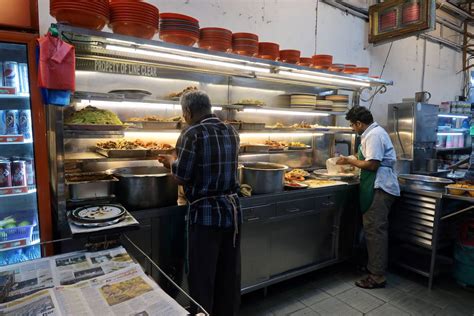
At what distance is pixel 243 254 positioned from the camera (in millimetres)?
2947

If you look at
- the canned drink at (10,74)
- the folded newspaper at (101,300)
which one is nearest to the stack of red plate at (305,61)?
the canned drink at (10,74)

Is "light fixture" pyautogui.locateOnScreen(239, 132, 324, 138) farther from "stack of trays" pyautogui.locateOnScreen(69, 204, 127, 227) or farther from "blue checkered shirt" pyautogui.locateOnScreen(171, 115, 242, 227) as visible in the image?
"stack of trays" pyautogui.locateOnScreen(69, 204, 127, 227)

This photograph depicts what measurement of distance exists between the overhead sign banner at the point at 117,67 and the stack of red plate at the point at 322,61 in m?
1.91

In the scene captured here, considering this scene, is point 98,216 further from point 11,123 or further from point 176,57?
point 176,57

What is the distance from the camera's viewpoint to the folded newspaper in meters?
1.20

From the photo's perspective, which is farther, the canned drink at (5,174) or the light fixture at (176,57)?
the light fixture at (176,57)

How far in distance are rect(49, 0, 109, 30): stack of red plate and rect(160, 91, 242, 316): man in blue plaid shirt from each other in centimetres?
79

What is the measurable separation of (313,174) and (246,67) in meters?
1.85

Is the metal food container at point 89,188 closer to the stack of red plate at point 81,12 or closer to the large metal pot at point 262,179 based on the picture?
the stack of red plate at point 81,12

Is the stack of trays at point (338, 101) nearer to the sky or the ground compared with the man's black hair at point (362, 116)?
nearer to the sky

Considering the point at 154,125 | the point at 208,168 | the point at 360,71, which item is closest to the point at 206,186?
the point at 208,168

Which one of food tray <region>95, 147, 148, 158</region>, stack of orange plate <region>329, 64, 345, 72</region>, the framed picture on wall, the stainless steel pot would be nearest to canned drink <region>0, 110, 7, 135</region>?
food tray <region>95, 147, 148, 158</region>

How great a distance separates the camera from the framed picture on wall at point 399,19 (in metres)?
4.24

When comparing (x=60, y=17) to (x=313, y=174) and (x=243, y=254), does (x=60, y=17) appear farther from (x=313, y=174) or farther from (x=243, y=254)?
(x=313, y=174)
